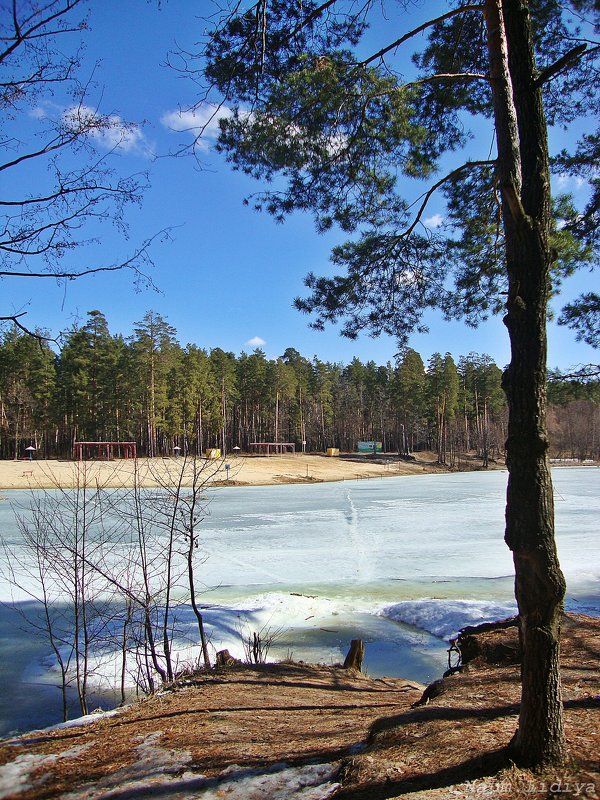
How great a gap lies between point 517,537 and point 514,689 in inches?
85.1

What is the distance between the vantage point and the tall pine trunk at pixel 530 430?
7.58 feet

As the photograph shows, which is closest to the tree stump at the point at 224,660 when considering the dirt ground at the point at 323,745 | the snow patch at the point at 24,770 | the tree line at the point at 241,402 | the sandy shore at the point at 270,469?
the dirt ground at the point at 323,745

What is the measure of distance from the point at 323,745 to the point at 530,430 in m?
2.16

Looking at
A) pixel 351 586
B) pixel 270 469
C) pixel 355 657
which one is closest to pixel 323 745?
pixel 355 657

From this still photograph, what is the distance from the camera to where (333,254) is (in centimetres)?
604

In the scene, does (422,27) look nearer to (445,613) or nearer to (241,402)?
(445,613)

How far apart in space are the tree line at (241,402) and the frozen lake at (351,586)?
27981 mm

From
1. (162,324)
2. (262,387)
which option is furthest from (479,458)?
(162,324)

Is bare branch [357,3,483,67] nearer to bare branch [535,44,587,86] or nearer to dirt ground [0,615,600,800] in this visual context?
bare branch [535,44,587,86]

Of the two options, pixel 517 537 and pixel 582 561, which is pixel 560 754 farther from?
pixel 582 561

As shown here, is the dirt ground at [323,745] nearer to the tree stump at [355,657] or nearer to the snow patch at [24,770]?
the snow patch at [24,770]

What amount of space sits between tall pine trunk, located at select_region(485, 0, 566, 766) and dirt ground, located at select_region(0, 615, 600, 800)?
0.24 metres

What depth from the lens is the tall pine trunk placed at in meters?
2.31

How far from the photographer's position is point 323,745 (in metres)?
3.03
